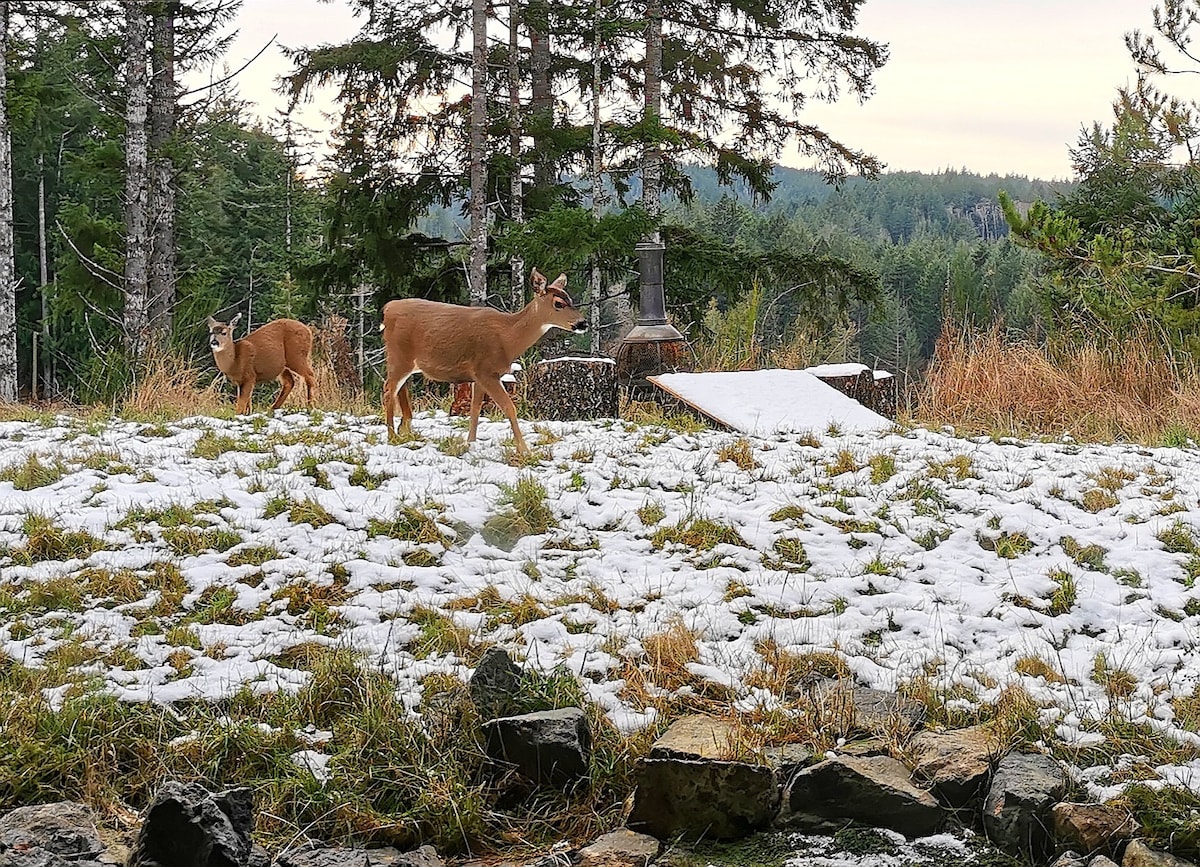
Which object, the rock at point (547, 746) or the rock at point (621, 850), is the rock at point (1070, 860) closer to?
the rock at point (621, 850)

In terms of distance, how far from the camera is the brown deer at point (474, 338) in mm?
6492

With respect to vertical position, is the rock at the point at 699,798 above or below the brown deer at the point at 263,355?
below

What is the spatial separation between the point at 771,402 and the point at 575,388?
5.17ft

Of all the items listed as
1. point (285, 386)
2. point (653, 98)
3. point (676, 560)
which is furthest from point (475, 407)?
point (653, 98)

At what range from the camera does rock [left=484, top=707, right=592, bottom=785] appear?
140 inches

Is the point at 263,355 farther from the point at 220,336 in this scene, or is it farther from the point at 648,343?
the point at 648,343

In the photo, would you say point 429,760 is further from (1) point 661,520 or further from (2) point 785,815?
(1) point 661,520

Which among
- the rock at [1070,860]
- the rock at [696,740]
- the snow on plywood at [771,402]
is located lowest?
the rock at [1070,860]

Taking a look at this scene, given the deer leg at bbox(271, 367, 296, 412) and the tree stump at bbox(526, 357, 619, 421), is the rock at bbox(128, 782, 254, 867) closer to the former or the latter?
the tree stump at bbox(526, 357, 619, 421)

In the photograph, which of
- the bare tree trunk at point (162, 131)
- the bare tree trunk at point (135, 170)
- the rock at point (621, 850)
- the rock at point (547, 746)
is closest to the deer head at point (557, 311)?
the rock at point (547, 746)

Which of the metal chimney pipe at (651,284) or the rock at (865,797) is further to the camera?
the metal chimney pipe at (651,284)

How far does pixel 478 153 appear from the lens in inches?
488

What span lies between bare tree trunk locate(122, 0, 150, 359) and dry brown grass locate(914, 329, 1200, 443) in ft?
28.5

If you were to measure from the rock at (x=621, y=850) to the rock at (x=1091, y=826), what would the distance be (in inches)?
49.0
